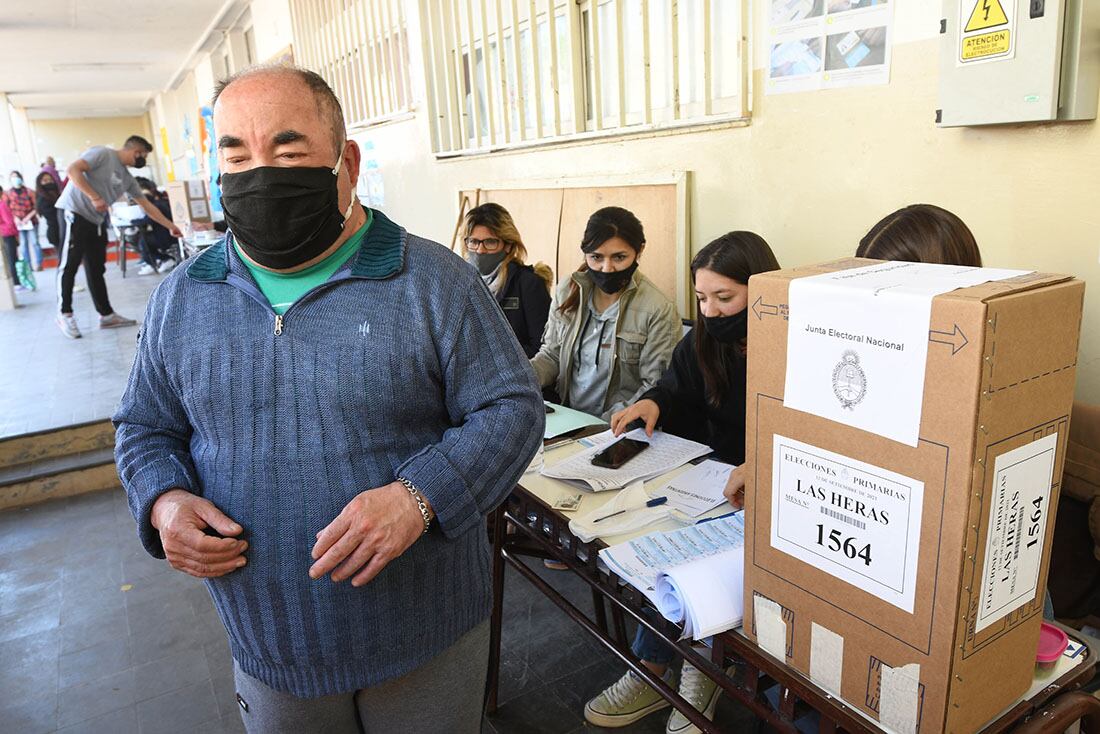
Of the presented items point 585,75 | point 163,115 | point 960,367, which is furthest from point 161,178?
point 960,367

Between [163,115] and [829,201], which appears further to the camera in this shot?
[163,115]

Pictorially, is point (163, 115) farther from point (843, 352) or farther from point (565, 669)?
point (843, 352)

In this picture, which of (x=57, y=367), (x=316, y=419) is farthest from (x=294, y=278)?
(x=57, y=367)

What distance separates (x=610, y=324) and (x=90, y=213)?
16.6 ft

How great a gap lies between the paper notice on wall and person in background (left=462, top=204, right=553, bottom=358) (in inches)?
88.6

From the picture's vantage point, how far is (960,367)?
2.27 ft

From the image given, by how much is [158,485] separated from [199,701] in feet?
A: 4.76

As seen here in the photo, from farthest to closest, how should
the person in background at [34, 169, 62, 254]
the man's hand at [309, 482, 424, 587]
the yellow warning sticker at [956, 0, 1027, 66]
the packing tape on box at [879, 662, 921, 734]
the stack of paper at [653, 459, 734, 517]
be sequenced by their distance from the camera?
1. the person in background at [34, 169, 62, 254]
2. the yellow warning sticker at [956, 0, 1027, 66]
3. the stack of paper at [653, 459, 734, 517]
4. the man's hand at [309, 482, 424, 587]
5. the packing tape on box at [879, 662, 921, 734]

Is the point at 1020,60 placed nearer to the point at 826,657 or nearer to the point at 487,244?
the point at 826,657

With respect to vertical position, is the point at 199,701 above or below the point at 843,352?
below

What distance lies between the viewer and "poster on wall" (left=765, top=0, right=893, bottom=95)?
2.03 metres

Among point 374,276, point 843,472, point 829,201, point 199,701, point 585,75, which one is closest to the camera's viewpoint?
point 843,472

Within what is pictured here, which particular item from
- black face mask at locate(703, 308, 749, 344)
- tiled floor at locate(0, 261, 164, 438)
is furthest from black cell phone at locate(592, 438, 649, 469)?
tiled floor at locate(0, 261, 164, 438)

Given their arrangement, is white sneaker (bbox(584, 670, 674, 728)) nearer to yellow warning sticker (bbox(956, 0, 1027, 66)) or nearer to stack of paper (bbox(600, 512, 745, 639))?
stack of paper (bbox(600, 512, 745, 639))
